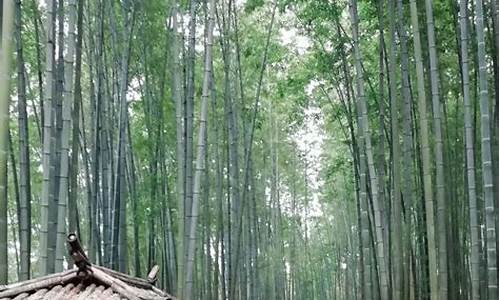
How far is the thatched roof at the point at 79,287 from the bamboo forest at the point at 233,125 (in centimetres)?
69

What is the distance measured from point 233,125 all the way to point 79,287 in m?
3.75

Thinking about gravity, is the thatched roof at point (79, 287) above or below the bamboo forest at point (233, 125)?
below

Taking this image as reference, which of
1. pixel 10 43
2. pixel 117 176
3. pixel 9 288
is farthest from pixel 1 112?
pixel 117 176

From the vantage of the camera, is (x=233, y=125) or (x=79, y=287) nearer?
(x=79, y=287)

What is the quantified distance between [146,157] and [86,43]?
126 centimetres

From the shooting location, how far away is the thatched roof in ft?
6.12

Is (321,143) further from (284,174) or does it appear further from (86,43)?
(86,43)

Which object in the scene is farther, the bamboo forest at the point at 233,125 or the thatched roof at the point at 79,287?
the bamboo forest at the point at 233,125

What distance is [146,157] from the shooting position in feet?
20.6

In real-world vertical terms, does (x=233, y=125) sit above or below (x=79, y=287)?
above

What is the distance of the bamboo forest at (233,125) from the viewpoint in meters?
3.53

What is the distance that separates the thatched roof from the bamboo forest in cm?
69

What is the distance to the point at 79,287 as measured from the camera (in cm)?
193

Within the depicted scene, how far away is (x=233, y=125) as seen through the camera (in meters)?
5.61
